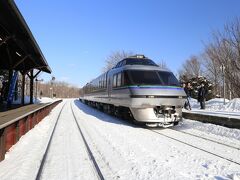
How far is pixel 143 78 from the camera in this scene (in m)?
13.0

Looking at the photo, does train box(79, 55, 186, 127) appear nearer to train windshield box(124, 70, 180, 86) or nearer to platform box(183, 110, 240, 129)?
train windshield box(124, 70, 180, 86)

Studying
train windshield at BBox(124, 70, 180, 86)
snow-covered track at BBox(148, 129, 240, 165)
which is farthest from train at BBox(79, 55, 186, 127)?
snow-covered track at BBox(148, 129, 240, 165)

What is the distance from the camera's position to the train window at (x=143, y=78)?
1278 centimetres

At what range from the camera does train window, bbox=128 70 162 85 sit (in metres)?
12.8

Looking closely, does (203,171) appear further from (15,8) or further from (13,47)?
(13,47)

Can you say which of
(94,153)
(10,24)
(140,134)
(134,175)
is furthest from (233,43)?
(134,175)

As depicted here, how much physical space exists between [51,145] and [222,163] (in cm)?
447

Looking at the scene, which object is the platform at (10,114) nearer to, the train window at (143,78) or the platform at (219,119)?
the train window at (143,78)

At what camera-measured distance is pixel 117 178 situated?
534cm

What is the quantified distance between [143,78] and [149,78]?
241 millimetres

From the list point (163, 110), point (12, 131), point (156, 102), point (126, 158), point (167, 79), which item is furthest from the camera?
point (167, 79)

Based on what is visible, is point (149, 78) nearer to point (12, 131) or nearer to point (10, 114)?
point (10, 114)

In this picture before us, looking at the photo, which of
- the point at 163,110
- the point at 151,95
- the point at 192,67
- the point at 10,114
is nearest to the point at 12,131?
the point at 10,114

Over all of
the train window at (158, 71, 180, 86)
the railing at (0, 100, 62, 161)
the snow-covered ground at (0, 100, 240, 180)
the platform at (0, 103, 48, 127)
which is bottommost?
the snow-covered ground at (0, 100, 240, 180)
